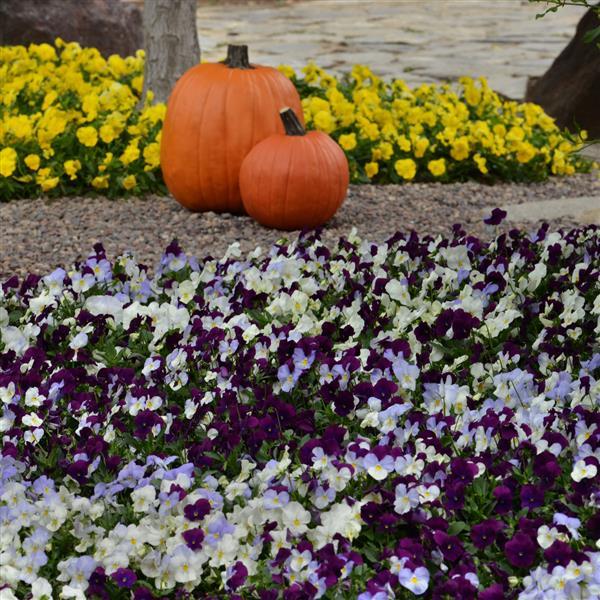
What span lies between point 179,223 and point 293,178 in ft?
2.04

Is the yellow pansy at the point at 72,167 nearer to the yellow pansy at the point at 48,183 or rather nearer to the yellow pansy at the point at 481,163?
the yellow pansy at the point at 48,183

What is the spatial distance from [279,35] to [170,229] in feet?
25.9

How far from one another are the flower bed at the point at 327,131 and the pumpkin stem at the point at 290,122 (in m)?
0.82

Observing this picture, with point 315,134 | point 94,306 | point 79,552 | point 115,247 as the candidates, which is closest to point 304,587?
point 79,552

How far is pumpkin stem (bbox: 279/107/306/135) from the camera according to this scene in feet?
16.3

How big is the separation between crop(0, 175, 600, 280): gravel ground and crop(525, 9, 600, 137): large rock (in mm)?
1941

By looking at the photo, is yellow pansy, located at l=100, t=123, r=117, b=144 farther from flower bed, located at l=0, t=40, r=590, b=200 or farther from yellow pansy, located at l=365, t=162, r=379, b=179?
yellow pansy, located at l=365, t=162, r=379, b=179

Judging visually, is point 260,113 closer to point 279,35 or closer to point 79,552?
point 79,552

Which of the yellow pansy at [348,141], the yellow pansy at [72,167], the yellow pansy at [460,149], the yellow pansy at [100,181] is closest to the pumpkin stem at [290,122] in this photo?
the yellow pansy at [348,141]

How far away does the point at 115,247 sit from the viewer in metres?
4.77

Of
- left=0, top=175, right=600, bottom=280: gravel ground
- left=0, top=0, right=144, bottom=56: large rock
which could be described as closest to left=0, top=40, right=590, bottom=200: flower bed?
left=0, top=175, right=600, bottom=280: gravel ground

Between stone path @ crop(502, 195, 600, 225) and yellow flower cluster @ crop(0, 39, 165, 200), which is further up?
yellow flower cluster @ crop(0, 39, 165, 200)

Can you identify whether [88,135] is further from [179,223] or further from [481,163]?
[481,163]

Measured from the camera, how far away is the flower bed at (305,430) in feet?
7.76
